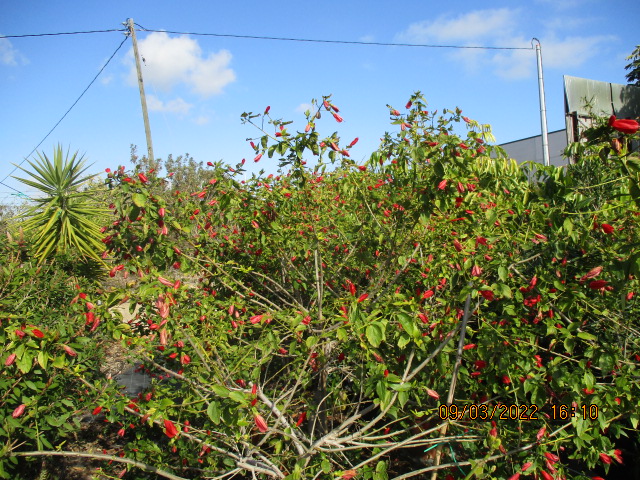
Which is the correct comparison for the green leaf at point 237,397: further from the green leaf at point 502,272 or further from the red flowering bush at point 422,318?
the green leaf at point 502,272

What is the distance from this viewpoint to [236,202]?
2.83 m

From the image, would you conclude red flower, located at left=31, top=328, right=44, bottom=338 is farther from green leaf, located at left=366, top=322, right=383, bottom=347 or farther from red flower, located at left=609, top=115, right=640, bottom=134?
red flower, located at left=609, top=115, right=640, bottom=134

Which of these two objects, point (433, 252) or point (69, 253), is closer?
point (433, 252)

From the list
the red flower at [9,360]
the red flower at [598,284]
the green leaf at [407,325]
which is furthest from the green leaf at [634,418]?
the red flower at [9,360]

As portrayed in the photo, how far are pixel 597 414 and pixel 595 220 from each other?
87cm

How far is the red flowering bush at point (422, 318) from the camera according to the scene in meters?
1.84

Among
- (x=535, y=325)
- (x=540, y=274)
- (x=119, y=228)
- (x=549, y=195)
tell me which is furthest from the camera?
(x=119, y=228)

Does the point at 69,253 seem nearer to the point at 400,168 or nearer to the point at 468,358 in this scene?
the point at 400,168

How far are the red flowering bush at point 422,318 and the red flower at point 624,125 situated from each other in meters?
0.06

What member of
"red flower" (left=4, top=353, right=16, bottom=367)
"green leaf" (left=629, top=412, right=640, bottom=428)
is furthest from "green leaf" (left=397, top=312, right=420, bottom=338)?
"red flower" (left=4, top=353, right=16, bottom=367)

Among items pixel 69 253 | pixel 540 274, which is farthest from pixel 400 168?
pixel 69 253

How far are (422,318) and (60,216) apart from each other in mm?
4750
